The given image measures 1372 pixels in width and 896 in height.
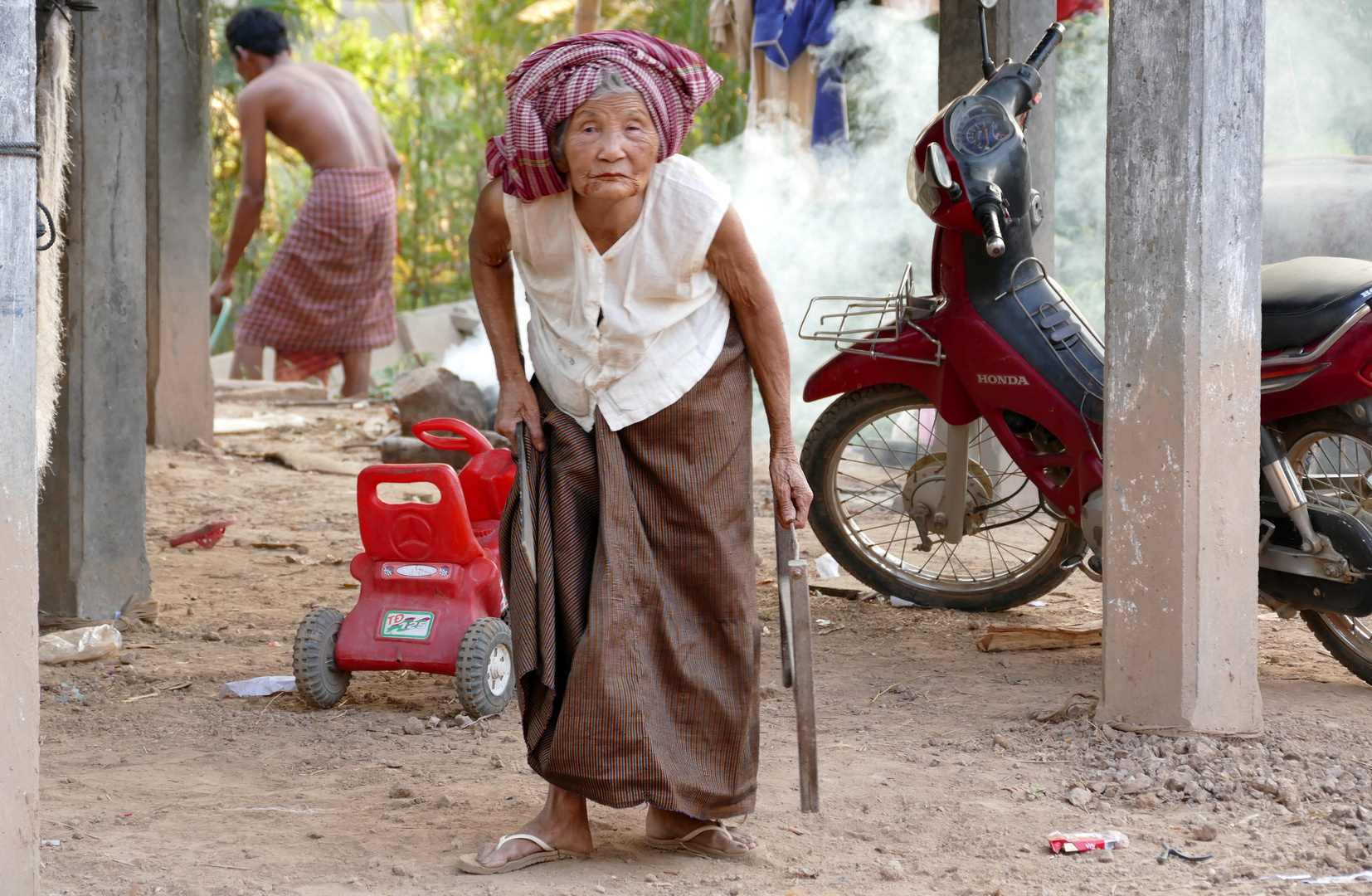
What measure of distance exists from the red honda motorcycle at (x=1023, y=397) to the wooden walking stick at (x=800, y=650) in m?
1.13

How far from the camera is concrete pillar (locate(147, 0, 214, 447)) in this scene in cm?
694

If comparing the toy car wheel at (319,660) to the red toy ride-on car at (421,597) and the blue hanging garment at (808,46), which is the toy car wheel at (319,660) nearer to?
the red toy ride-on car at (421,597)

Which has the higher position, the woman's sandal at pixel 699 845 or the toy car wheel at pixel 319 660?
the toy car wheel at pixel 319 660

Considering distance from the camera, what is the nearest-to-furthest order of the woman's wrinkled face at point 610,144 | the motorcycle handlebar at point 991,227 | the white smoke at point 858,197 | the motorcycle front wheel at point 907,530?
the woman's wrinkled face at point 610,144, the motorcycle handlebar at point 991,227, the motorcycle front wheel at point 907,530, the white smoke at point 858,197

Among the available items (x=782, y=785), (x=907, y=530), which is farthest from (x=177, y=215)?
Result: (x=782, y=785)

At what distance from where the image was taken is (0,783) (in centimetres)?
228

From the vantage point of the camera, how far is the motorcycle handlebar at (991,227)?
152 inches

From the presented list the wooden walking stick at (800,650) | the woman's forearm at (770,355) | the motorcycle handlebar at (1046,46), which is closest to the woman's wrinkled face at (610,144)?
Answer: the woman's forearm at (770,355)

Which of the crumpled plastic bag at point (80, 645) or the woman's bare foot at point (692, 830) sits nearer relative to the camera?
the woman's bare foot at point (692, 830)

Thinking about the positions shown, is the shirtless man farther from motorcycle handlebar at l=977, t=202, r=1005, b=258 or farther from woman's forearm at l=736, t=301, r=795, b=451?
woman's forearm at l=736, t=301, r=795, b=451

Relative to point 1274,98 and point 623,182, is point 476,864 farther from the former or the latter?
point 1274,98

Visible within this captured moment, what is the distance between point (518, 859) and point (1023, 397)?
2279 millimetres

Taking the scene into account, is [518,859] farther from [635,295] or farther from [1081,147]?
[1081,147]

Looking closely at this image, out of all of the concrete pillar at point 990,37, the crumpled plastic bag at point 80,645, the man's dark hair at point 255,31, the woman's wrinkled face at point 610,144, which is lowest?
the crumpled plastic bag at point 80,645
